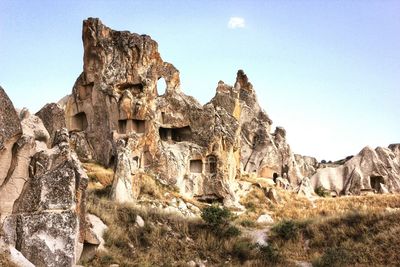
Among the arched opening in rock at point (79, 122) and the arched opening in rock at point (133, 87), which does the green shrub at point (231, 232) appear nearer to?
the arched opening in rock at point (133, 87)

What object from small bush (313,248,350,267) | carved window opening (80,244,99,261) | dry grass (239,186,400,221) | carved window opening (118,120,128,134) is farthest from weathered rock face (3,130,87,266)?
carved window opening (118,120,128,134)

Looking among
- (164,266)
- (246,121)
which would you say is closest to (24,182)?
(164,266)

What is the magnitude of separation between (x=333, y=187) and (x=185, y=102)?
740 inches

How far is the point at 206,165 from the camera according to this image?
29.3 meters

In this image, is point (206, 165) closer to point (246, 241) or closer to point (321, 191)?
point (321, 191)

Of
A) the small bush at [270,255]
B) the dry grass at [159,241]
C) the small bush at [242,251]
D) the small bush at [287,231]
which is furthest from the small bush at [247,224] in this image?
the small bush at [270,255]

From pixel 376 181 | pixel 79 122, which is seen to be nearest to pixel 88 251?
pixel 79 122

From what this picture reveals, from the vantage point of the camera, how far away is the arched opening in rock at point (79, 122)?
31281mm

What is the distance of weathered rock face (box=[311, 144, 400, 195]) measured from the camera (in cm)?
4109

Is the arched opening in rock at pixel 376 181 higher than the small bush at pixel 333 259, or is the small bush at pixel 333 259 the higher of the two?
the arched opening in rock at pixel 376 181

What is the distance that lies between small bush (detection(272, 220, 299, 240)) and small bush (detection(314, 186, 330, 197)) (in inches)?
1069

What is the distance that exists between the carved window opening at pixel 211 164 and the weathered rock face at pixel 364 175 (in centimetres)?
1596

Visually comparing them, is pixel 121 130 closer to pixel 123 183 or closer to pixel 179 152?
pixel 179 152

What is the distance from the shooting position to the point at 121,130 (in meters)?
28.7
